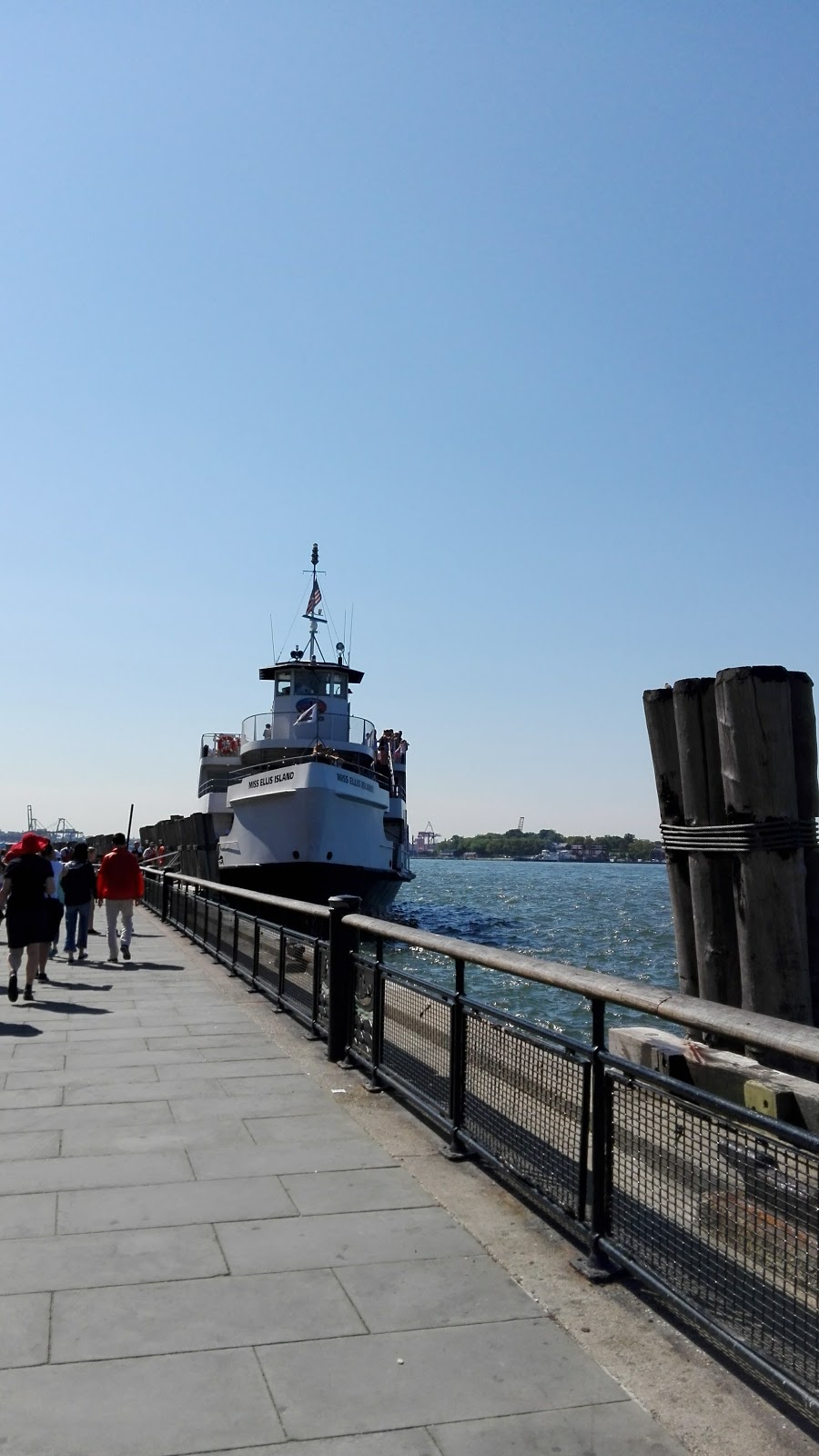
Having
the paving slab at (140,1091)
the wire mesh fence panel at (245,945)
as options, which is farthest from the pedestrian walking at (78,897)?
the paving slab at (140,1091)

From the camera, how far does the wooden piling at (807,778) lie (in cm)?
780

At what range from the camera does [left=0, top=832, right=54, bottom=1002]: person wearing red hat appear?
36.8 ft

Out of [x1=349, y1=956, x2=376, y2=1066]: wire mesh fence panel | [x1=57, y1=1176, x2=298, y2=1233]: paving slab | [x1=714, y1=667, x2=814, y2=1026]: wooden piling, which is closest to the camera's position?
[x1=57, y1=1176, x2=298, y2=1233]: paving slab

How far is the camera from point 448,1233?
14.5 ft

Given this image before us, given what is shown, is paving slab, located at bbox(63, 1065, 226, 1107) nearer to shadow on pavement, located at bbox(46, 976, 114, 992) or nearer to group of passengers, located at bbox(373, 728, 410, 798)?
shadow on pavement, located at bbox(46, 976, 114, 992)

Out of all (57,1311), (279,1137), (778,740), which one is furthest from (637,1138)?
(778,740)

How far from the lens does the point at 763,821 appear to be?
7.62 meters

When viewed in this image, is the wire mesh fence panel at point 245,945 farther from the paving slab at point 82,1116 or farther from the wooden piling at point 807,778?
the wooden piling at point 807,778

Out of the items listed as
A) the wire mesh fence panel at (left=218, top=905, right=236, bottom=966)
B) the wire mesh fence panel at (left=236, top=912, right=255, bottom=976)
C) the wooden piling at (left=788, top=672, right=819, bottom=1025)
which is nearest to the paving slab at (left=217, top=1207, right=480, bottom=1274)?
the wooden piling at (left=788, top=672, right=819, bottom=1025)

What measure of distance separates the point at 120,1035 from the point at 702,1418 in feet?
22.5

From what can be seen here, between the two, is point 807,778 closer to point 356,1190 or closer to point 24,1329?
point 356,1190

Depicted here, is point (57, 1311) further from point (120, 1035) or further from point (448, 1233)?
point (120, 1035)

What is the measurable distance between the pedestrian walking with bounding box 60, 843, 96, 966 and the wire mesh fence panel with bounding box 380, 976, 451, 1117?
9.57 meters

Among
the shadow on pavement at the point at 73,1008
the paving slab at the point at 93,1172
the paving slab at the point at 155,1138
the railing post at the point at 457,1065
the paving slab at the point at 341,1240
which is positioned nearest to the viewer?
the paving slab at the point at 341,1240
